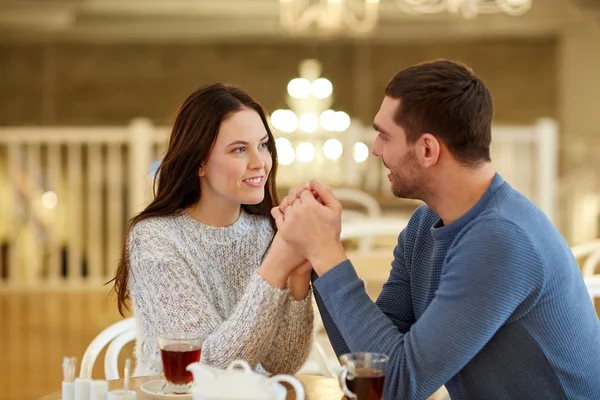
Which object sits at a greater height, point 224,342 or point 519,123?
point 519,123

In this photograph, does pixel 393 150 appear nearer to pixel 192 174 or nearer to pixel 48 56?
pixel 192 174

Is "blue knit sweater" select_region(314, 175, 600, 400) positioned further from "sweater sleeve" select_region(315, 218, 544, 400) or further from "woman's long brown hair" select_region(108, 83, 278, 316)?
"woman's long brown hair" select_region(108, 83, 278, 316)

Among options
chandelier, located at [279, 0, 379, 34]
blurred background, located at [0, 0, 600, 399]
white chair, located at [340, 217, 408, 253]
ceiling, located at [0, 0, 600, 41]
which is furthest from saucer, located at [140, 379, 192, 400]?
ceiling, located at [0, 0, 600, 41]

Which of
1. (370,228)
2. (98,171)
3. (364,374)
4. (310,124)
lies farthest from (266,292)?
(310,124)

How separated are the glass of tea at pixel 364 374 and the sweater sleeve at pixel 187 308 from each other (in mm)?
362

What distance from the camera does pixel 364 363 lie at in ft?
4.15

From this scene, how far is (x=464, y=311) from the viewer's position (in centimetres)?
133

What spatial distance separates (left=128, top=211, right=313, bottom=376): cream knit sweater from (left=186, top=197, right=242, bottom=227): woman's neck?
0.06 feet

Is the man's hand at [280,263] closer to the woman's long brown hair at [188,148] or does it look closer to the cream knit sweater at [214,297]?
the cream knit sweater at [214,297]

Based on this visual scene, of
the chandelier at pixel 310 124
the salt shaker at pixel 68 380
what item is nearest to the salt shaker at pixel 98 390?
the salt shaker at pixel 68 380

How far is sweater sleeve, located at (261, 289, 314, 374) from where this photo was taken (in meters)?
1.73

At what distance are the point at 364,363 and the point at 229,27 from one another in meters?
Result: 9.20

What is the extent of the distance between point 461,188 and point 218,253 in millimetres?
593

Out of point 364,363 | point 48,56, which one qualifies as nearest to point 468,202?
point 364,363
